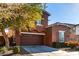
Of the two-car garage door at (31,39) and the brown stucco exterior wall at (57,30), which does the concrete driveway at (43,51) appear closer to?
the two-car garage door at (31,39)

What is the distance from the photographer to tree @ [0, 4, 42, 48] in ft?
34.4

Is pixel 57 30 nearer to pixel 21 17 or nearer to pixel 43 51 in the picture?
pixel 43 51

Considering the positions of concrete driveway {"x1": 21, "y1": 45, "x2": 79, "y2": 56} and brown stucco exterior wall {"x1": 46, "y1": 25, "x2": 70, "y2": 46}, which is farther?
brown stucco exterior wall {"x1": 46, "y1": 25, "x2": 70, "y2": 46}

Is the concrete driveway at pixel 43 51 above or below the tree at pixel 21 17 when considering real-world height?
below

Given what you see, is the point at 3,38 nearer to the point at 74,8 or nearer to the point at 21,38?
the point at 21,38

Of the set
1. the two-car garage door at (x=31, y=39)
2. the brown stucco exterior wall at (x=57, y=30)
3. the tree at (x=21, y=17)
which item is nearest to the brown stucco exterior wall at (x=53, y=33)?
the brown stucco exterior wall at (x=57, y=30)

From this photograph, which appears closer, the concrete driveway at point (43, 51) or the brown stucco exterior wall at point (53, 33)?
the concrete driveway at point (43, 51)

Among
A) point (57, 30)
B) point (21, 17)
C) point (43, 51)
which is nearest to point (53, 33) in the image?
point (57, 30)

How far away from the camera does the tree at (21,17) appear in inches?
413

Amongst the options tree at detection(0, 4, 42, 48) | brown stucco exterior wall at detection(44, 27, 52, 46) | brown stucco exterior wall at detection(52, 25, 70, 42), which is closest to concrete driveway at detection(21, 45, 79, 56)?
brown stucco exterior wall at detection(44, 27, 52, 46)

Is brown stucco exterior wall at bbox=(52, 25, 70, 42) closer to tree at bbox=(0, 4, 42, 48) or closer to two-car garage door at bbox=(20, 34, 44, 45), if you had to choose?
two-car garage door at bbox=(20, 34, 44, 45)

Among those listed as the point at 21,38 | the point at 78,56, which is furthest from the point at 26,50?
the point at 78,56

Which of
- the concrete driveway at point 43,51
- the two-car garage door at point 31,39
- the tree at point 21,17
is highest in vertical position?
the tree at point 21,17

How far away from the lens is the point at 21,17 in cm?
1055
